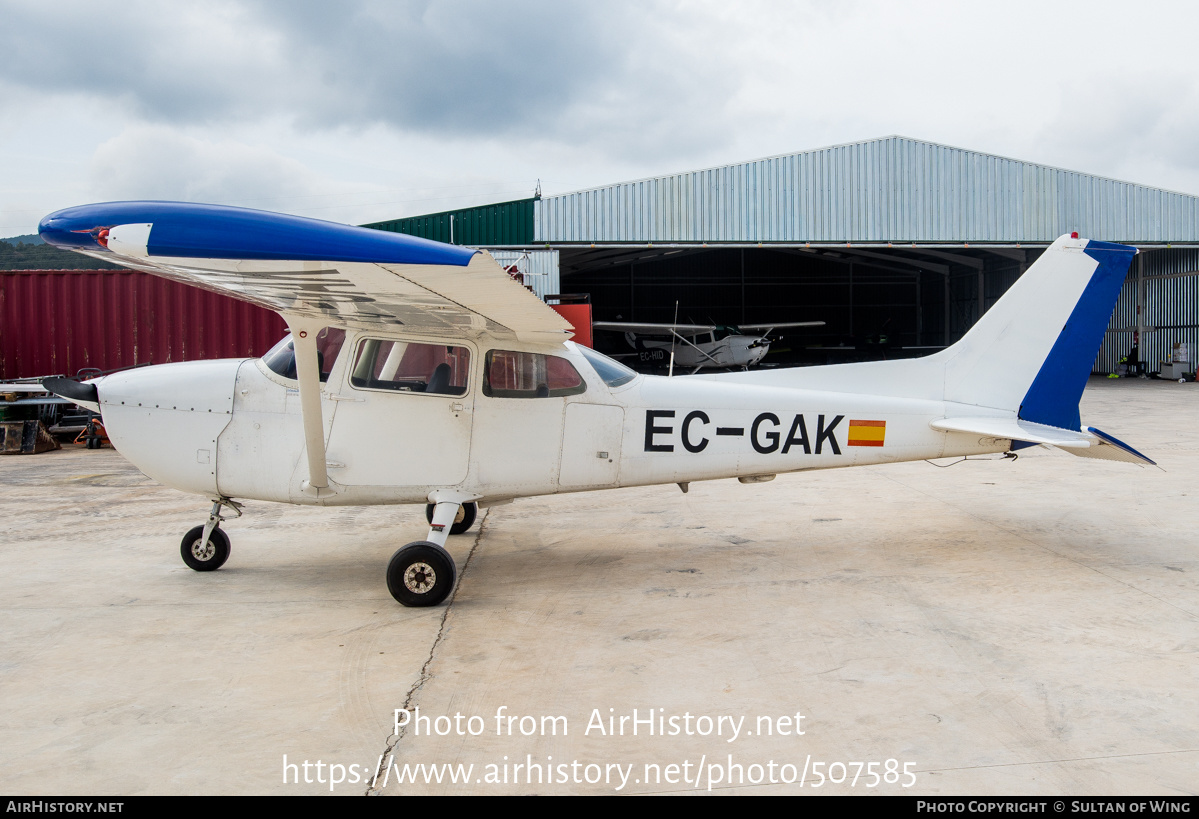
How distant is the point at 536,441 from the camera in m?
5.45

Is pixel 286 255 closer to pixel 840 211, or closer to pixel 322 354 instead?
pixel 322 354

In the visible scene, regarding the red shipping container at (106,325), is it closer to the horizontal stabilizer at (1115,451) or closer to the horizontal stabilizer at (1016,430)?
the horizontal stabilizer at (1016,430)

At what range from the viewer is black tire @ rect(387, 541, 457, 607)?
16.2ft

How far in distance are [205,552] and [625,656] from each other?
11.2ft

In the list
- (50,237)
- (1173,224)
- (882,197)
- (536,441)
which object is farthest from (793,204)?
(50,237)

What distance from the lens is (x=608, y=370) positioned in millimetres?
5684

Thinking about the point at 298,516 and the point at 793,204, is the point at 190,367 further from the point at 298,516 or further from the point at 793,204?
the point at 793,204

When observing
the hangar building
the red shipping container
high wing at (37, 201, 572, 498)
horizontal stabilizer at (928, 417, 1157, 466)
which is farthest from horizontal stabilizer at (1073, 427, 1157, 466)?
the hangar building

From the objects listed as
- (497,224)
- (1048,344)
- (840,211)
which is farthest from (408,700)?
(840,211)

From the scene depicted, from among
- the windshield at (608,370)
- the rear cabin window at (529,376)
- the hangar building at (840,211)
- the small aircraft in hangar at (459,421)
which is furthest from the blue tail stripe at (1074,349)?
the hangar building at (840,211)

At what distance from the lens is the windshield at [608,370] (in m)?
5.63

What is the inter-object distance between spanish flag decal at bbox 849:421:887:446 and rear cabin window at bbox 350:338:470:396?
2.67m

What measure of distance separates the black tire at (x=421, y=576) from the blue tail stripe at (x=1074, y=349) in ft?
14.3
